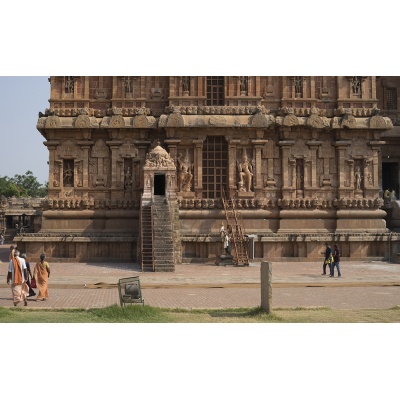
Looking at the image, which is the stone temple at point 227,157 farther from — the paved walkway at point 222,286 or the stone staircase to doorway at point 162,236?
the paved walkway at point 222,286

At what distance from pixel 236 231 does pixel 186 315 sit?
12.7 metres

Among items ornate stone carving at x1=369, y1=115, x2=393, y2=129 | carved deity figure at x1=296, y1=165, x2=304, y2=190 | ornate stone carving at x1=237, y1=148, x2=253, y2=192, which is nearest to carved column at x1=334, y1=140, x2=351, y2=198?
ornate stone carving at x1=369, y1=115, x2=393, y2=129

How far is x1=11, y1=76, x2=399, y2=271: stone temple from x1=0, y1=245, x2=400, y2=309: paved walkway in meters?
3.14

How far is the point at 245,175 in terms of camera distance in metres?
25.8

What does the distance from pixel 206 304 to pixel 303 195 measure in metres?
14.3

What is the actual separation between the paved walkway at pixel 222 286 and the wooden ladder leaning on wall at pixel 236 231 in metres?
0.59

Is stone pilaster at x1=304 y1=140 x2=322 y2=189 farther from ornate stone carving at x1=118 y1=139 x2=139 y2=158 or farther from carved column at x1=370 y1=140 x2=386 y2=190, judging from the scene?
ornate stone carving at x1=118 y1=139 x2=139 y2=158

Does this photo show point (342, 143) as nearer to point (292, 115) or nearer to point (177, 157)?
point (292, 115)

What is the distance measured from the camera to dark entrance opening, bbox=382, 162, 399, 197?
32938 mm

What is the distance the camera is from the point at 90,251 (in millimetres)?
24703

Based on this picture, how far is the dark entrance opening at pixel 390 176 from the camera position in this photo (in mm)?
32938

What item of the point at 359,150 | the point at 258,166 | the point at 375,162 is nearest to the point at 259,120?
the point at 258,166

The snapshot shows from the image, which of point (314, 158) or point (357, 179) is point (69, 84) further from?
point (357, 179)

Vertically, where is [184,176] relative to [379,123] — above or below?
below
